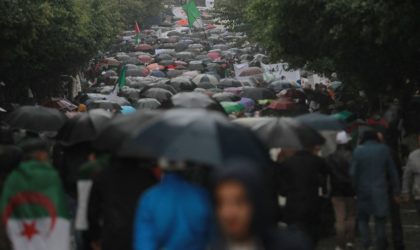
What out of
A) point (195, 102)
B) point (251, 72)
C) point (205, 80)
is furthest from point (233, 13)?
point (195, 102)

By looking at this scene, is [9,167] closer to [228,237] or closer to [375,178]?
[375,178]

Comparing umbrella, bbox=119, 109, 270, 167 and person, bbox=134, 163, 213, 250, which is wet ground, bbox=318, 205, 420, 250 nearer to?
umbrella, bbox=119, 109, 270, 167

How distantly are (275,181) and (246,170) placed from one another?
4829 millimetres

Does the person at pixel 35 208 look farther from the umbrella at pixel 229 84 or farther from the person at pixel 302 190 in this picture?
the umbrella at pixel 229 84

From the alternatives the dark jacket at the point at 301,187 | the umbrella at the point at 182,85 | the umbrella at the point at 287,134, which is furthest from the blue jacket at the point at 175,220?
the umbrella at the point at 182,85

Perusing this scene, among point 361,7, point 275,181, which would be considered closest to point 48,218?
point 275,181

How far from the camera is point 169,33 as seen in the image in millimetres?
103812

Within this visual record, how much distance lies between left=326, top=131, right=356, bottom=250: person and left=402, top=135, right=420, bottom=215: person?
0.65 meters

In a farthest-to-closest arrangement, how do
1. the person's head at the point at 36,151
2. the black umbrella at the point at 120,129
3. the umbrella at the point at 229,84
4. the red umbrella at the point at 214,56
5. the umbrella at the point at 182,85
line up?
the red umbrella at the point at 214,56 < the umbrella at the point at 229,84 < the umbrella at the point at 182,85 < the person's head at the point at 36,151 < the black umbrella at the point at 120,129

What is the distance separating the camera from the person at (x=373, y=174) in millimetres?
9469

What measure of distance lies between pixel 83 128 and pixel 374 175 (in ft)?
9.87

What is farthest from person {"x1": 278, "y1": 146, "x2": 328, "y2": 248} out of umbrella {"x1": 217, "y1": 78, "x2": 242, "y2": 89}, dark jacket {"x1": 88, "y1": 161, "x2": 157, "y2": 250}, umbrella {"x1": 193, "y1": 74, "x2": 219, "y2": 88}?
umbrella {"x1": 193, "y1": 74, "x2": 219, "y2": 88}

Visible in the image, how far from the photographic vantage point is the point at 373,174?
9.52 m

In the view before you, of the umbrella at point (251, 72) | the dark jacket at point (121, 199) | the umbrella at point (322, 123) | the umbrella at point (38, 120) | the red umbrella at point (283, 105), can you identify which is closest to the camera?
the dark jacket at point (121, 199)
